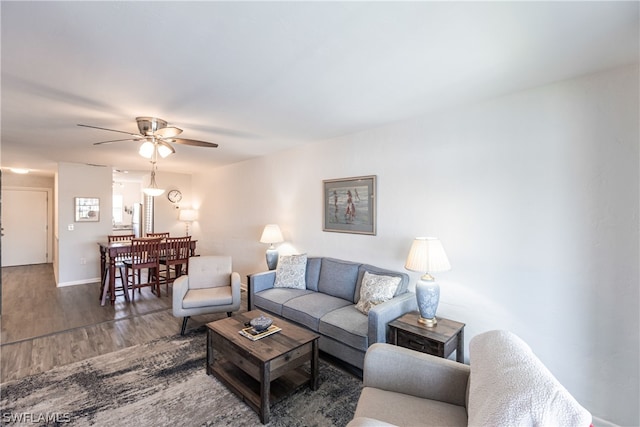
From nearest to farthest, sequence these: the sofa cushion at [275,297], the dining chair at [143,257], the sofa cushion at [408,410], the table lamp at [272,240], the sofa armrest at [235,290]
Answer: the sofa cushion at [408,410] < the sofa cushion at [275,297] < the sofa armrest at [235,290] < the table lamp at [272,240] < the dining chair at [143,257]

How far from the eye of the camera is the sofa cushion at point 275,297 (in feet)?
10.6

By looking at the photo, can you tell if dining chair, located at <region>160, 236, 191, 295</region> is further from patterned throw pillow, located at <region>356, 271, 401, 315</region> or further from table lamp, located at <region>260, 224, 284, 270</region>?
patterned throw pillow, located at <region>356, 271, 401, 315</region>

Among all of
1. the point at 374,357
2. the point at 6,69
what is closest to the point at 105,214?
the point at 6,69

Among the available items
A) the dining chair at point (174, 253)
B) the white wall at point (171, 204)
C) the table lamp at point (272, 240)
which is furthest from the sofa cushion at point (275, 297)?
the white wall at point (171, 204)

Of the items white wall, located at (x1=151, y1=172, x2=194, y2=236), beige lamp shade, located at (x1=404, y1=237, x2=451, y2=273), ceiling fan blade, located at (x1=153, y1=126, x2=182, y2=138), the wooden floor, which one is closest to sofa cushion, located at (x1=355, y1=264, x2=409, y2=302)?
beige lamp shade, located at (x1=404, y1=237, x2=451, y2=273)

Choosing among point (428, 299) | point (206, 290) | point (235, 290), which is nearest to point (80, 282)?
point (206, 290)

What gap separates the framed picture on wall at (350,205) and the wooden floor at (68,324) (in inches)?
77.5

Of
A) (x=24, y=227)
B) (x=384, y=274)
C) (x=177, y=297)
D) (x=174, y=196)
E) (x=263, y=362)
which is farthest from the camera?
(x=24, y=227)

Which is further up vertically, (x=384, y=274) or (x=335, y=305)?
(x=384, y=274)

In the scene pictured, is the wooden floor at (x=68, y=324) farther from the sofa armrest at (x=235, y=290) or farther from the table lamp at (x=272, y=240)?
the table lamp at (x=272, y=240)

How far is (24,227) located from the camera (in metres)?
7.15

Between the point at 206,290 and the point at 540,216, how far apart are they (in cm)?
356

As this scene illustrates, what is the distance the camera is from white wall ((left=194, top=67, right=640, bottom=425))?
6.18 ft

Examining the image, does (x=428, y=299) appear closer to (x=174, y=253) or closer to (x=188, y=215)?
(x=174, y=253)
